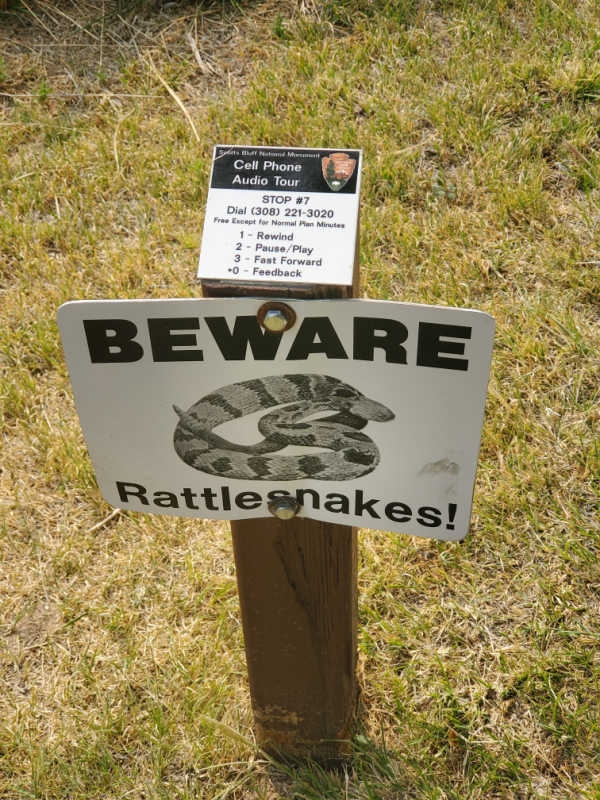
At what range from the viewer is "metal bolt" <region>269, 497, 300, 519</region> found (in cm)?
151

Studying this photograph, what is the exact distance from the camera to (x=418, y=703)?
1989 mm

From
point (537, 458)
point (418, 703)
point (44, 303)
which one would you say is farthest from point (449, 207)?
point (418, 703)

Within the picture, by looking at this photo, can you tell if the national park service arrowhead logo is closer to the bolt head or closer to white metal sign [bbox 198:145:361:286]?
white metal sign [bbox 198:145:361:286]

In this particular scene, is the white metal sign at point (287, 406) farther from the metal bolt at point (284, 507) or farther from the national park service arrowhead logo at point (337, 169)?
the national park service arrowhead logo at point (337, 169)

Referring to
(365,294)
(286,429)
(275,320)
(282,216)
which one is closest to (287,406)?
(286,429)

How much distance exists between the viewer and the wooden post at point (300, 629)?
5.24 feet

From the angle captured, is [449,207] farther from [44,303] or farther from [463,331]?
[463,331]

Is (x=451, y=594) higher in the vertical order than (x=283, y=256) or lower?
lower

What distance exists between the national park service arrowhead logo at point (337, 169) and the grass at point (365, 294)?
1206 mm

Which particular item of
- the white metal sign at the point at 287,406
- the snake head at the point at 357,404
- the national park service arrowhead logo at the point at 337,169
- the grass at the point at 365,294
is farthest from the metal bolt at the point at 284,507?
the grass at the point at 365,294

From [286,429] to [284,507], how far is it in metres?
0.15

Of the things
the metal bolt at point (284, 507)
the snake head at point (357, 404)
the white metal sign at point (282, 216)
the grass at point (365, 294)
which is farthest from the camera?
the grass at point (365, 294)

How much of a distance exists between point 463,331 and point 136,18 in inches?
129

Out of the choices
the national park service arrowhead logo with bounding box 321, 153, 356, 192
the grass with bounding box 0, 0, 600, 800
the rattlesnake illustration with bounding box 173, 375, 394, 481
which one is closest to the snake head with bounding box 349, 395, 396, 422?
the rattlesnake illustration with bounding box 173, 375, 394, 481
